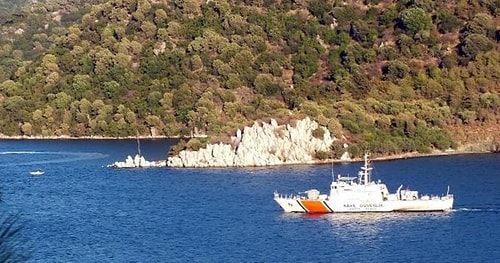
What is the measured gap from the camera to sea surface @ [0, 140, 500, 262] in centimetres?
4244

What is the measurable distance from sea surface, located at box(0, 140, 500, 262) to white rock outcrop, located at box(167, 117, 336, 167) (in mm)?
2685

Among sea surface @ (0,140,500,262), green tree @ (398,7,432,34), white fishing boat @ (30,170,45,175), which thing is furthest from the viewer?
green tree @ (398,7,432,34)

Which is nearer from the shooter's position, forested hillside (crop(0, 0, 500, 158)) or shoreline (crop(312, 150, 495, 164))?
shoreline (crop(312, 150, 495, 164))

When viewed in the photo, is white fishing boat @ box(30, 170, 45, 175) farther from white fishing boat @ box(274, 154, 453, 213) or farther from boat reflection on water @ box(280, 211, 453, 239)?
white fishing boat @ box(274, 154, 453, 213)

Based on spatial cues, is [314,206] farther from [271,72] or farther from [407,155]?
[271,72]

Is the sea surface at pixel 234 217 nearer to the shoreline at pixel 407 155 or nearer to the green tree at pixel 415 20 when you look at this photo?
the shoreline at pixel 407 155

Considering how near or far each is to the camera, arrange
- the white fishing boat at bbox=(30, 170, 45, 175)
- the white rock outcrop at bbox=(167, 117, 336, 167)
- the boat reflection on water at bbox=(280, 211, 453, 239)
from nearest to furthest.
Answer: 1. the boat reflection on water at bbox=(280, 211, 453, 239)
2. the white fishing boat at bbox=(30, 170, 45, 175)
3. the white rock outcrop at bbox=(167, 117, 336, 167)

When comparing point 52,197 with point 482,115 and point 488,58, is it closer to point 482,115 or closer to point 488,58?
point 482,115

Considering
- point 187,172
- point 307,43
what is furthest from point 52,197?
point 307,43

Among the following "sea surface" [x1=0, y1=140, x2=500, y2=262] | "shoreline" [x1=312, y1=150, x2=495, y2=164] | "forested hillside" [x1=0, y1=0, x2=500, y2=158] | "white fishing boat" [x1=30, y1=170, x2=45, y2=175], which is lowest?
"sea surface" [x1=0, y1=140, x2=500, y2=262]

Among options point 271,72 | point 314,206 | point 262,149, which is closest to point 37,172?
point 262,149

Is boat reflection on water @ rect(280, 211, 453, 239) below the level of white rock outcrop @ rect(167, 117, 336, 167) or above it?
below

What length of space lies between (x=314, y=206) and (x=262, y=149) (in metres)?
27.3

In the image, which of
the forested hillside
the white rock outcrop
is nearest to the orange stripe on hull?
the white rock outcrop
